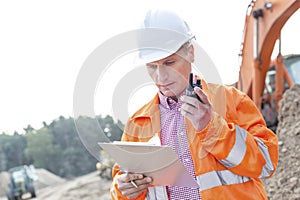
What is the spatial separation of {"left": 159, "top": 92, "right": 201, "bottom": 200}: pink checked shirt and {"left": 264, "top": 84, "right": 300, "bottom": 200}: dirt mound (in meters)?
2.67

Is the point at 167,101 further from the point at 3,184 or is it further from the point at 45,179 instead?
the point at 45,179

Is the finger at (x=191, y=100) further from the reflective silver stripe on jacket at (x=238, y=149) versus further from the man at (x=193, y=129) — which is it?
the reflective silver stripe on jacket at (x=238, y=149)

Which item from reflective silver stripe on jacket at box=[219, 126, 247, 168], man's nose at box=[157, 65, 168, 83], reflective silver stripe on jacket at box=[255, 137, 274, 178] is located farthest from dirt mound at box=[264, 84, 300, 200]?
man's nose at box=[157, 65, 168, 83]

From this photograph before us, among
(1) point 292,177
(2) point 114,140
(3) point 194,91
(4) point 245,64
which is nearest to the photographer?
(3) point 194,91

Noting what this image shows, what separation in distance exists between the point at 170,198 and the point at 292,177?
124 inches

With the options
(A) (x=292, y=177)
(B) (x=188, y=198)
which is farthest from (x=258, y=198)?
(A) (x=292, y=177)

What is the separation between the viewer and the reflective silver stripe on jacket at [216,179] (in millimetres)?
1562

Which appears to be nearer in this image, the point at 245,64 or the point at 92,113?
the point at 92,113

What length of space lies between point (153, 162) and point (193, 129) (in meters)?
0.19

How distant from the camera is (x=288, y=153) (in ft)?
17.0

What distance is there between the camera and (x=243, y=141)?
1503 mm

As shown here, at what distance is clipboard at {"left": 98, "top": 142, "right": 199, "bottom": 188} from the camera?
4.68ft

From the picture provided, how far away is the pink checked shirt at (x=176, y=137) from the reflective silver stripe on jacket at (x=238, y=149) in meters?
0.17

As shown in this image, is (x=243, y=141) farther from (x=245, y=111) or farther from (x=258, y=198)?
(x=258, y=198)
